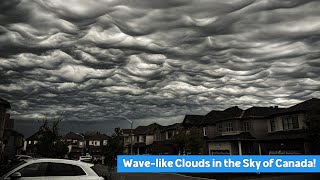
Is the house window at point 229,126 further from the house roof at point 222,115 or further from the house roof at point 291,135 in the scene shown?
the house roof at point 291,135

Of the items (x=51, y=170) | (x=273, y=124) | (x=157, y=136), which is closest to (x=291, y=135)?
(x=273, y=124)

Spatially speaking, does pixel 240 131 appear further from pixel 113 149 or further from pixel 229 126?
pixel 113 149

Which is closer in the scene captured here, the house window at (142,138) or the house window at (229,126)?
the house window at (229,126)

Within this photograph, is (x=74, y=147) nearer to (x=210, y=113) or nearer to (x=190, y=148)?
(x=210, y=113)

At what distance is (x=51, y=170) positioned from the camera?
29.4 feet

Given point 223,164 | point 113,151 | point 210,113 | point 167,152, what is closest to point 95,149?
point 167,152

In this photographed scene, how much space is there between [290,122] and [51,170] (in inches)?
1409

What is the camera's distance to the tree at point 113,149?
2978cm

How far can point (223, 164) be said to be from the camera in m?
20.0

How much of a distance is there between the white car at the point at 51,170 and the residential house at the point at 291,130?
2780cm

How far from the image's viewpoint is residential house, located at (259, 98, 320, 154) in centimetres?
3269

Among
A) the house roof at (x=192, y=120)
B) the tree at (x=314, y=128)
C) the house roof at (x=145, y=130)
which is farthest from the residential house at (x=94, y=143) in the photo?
the tree at (x=314, y=128)

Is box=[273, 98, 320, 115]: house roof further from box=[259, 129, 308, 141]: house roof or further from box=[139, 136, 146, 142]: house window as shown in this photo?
box=[139, 136, 146, 142]: house window

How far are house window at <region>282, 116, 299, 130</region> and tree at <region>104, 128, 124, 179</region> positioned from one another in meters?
22.6
